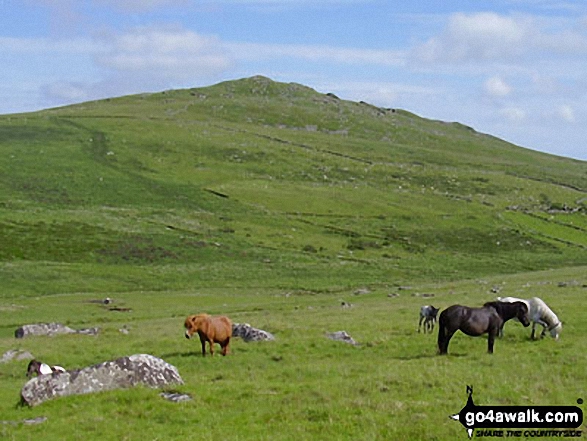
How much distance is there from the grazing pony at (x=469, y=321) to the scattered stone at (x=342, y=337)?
17.7ft

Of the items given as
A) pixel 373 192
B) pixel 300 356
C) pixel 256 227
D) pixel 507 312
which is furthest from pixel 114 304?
pixel 373 192

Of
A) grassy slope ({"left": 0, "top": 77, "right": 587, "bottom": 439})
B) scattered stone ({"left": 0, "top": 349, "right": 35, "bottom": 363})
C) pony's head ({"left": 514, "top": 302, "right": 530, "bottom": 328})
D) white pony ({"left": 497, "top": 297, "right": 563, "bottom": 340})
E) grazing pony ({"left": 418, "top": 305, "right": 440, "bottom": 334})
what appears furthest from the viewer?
grazing pony ({"left": 418, "top": 305, "right": 440, "bottom": 334})

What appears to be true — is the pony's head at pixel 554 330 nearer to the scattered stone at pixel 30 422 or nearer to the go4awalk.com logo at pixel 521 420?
the go4awalk.com logo at pixel 521 420

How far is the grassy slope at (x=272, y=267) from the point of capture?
711 inches

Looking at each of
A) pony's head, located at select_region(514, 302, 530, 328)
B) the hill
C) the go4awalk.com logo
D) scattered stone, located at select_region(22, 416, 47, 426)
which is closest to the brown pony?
scattered stone, located at select_region(22, 416, 47, 426)

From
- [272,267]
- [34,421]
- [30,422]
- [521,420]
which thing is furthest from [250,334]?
[272,267]

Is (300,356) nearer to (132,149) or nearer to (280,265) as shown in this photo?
(280,265)

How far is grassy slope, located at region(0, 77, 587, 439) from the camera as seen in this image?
18.1 m

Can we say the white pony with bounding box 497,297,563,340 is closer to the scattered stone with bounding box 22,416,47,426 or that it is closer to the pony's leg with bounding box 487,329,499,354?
the pony's leg with bounding box 487,329,499,354

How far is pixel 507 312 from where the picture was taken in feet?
90.5

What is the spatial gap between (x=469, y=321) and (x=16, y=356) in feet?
63.3

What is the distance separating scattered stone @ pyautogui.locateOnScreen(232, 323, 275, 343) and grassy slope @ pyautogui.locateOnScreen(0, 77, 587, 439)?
1089 mm

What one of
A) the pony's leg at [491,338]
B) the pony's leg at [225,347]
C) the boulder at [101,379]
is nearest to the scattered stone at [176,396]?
the boulder at [101,379]

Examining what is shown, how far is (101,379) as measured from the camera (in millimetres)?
19688
